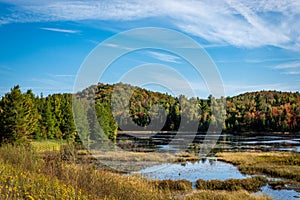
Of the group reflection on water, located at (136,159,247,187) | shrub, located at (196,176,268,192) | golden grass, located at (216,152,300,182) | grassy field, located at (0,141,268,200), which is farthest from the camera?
golden grass, located at (216,152,300,182)

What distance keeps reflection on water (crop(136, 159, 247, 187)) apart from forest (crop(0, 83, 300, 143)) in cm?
557

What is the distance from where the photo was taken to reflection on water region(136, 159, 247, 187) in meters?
23.1

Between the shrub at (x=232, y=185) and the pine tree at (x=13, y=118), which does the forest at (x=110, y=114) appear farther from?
the shrub at (x=232, y=185)

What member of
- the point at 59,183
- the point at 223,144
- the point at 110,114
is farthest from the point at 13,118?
the point at 223,144

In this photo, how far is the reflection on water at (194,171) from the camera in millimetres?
23094

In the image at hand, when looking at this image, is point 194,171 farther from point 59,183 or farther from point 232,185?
point 59,183

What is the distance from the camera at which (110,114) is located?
213 feet

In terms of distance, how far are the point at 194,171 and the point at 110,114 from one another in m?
40.4

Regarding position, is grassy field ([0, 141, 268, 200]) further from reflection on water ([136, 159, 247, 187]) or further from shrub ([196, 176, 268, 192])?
reflection on water ([136, 159, 247, 187])

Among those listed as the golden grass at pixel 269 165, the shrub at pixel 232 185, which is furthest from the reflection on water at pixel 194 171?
the shrub at pixel 232 185

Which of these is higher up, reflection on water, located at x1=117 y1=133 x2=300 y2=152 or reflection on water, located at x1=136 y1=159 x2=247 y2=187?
reflection on water, located at x1=117 y1=133 x2=300 y2=152

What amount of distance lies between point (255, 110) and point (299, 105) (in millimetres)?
16187

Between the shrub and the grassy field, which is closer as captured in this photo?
the grassy field

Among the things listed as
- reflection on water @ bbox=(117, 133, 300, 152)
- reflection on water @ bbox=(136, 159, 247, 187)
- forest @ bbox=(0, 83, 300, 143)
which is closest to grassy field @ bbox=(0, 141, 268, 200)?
forest @ bbox=(0, 83, 300, 143)
